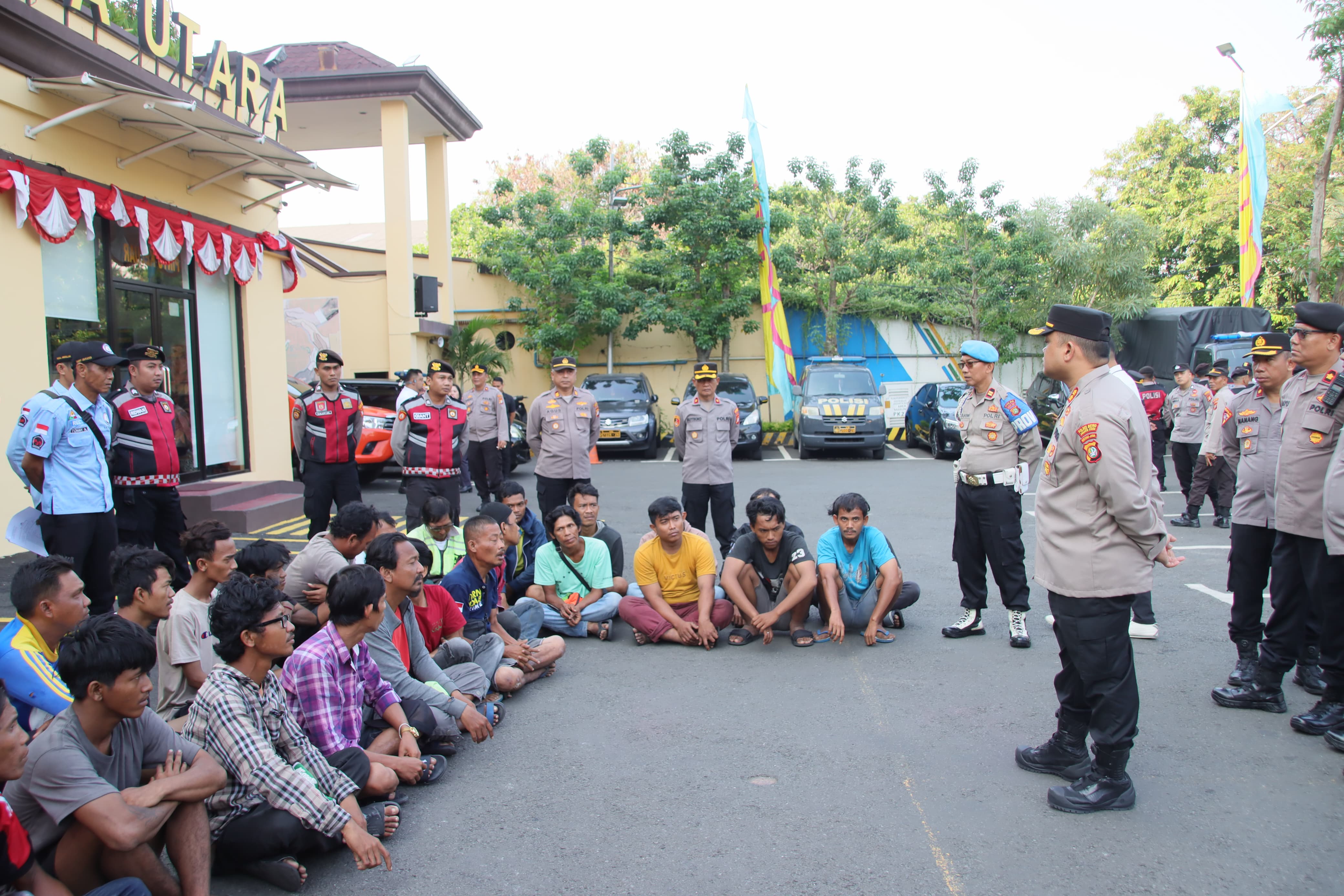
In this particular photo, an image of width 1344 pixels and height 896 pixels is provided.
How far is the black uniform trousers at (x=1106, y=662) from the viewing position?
3.35 meters

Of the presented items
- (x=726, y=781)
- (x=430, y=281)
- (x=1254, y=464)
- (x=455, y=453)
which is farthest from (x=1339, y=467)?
(x=430, y=281)

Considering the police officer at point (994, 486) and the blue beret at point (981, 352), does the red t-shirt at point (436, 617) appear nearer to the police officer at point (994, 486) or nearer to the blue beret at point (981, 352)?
the police officer at point (994, 486)

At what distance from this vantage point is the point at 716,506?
25.2 feet

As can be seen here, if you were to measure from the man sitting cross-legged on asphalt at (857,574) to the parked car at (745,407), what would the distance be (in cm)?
945

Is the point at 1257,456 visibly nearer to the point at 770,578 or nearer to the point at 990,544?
the point at 990,544

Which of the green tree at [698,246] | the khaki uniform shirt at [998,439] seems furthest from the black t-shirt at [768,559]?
the green tree at [698,246]

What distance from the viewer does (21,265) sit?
738 centimetres

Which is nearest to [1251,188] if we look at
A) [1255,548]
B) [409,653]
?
[1255,548]

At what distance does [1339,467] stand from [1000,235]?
1815 cm

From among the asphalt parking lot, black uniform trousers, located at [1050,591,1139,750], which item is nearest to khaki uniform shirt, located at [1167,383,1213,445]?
the asphalt parking lot

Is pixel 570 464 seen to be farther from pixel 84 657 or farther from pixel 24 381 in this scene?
pixel 84 657

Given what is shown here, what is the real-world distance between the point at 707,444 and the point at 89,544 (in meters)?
4.51

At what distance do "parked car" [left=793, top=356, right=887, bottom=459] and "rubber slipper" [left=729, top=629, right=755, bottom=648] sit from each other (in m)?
10.5

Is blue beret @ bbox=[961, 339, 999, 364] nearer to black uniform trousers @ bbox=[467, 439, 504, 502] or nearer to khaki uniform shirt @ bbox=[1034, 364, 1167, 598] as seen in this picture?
khaki uniform shirt @ bbox=[1034, 364, 1167, 598]
